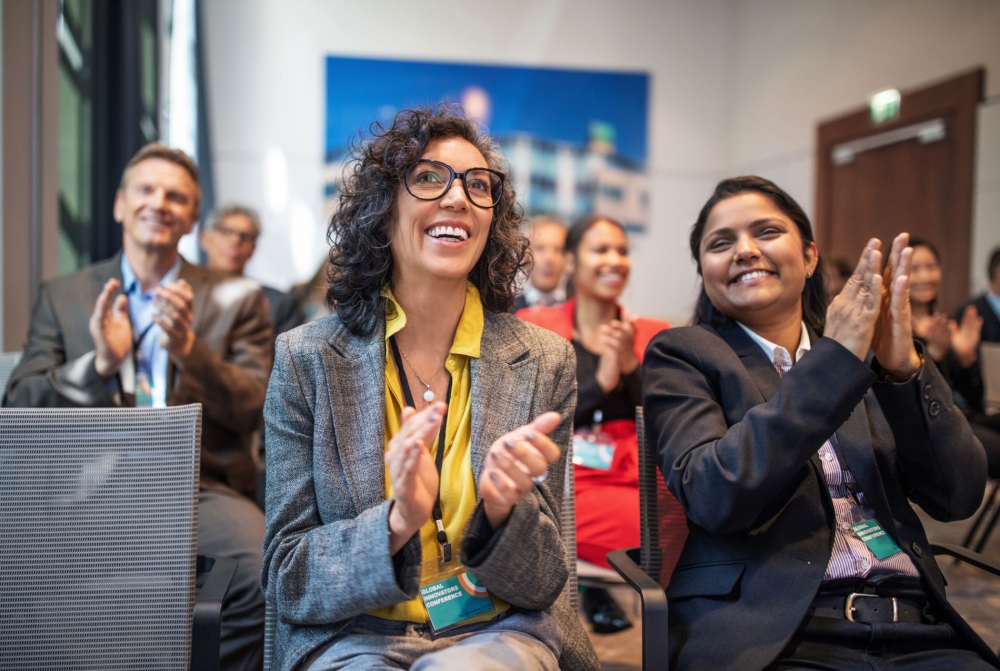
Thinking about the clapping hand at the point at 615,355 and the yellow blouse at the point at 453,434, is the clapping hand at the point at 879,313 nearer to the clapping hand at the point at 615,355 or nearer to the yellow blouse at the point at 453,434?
the yellow blouse at the point at 453,434

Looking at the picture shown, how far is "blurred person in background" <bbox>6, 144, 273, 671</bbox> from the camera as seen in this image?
2.13 m

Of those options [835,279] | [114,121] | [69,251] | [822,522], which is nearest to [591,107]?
[835,279]

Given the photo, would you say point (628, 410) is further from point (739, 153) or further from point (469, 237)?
point (739, 153)

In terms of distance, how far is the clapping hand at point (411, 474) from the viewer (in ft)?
3.89

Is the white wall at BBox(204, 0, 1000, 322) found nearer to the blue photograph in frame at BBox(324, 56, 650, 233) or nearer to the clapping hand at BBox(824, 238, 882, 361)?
the blue photograph in frame at BBox(324, 56, 650, 233)

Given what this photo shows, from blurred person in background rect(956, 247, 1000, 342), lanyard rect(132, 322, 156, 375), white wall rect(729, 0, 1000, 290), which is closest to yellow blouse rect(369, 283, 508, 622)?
lanyard rect(132, 322, 156, 375)

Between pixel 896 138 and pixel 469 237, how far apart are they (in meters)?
5.90

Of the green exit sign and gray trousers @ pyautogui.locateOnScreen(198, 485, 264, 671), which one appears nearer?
gray trousers @ pyautogui.locateOnScreen(198, 485, 264, 671)

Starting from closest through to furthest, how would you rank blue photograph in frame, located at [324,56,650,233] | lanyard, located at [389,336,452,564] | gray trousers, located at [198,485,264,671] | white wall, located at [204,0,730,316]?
lanyard, located at [389,336,452,564], gray trousers, located at [198,485,264,671], white wall, located at [204,0,730,316], blue photograph in frame, located at [324,56,650,233]

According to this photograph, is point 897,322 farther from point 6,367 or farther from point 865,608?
point 6,367

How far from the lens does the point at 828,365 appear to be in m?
1.34

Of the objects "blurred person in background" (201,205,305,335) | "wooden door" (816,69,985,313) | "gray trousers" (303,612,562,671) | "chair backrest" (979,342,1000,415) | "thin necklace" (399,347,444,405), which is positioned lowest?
"gray trousers" (303,612,562,671)

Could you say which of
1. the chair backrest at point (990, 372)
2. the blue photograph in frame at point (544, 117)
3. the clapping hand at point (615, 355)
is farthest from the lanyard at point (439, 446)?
the blue photograph in frame at point (544, 117)

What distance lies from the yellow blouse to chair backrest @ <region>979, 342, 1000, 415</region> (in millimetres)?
3424
